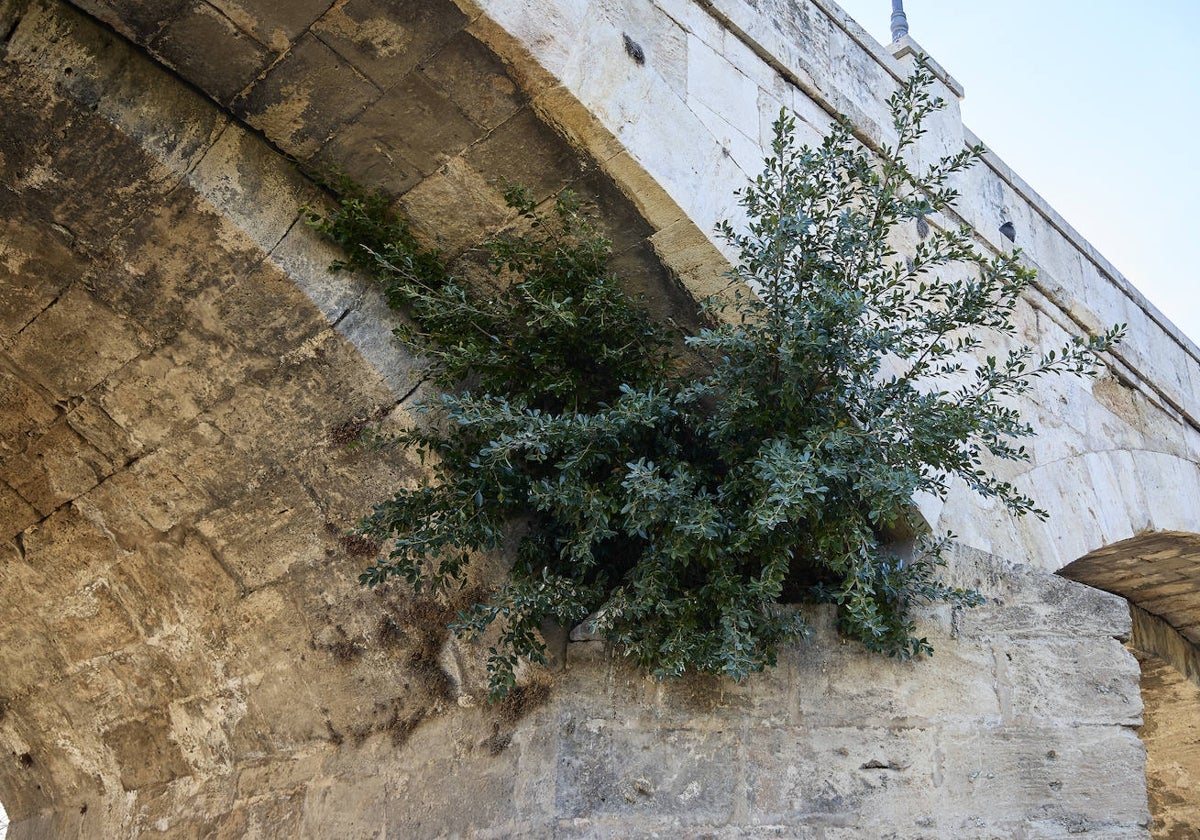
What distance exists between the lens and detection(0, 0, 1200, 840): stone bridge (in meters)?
2.98

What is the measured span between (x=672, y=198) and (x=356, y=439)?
1.11 metres

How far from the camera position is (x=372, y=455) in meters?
3.36

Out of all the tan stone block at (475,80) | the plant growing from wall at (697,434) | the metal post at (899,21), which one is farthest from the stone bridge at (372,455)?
the metal post at (899,21)

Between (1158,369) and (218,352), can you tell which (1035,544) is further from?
(218,352)

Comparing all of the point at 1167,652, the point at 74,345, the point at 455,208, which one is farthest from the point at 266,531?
the point at 1167,652

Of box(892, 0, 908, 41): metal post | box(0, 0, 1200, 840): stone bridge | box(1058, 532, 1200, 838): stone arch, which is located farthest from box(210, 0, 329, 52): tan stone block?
box(892, 0, 908, 41): metal post

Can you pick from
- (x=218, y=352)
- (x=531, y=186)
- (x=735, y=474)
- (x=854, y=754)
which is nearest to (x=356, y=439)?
(x=218, y=352)

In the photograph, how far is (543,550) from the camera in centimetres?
321

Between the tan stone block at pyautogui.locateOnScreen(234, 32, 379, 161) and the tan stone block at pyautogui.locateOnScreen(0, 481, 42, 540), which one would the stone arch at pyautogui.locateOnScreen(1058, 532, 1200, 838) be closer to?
the tan stone block at pyautogui.locateOnScreen(234, 32, 379, 161)

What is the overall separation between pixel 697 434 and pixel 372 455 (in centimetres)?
94

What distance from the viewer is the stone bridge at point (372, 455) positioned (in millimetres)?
2980

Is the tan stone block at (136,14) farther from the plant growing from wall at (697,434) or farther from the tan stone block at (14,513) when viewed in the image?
the tan stone block at (14,513)

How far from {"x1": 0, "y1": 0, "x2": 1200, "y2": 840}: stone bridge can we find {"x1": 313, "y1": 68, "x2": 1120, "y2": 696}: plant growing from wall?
0.43 ft

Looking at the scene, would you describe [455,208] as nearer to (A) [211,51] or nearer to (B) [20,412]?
A: (A) [211,51]
